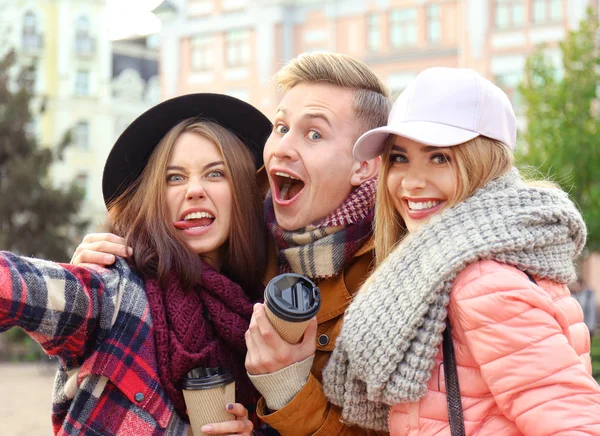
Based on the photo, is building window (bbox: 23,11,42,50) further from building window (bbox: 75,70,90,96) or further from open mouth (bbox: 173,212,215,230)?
open mouth (bbox: 173,212,215,230)

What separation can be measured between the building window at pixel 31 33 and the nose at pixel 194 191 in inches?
1587

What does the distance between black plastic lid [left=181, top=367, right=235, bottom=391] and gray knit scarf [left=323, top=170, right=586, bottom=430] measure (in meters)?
0.44

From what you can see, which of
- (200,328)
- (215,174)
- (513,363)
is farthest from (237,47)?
(513,363)

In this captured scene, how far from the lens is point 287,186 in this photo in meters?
3.40

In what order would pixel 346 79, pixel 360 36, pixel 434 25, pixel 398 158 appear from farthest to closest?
pixel 360 36, pixel 434 25, pixel 346 79, pixel 398 158

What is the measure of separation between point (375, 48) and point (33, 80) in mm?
14912

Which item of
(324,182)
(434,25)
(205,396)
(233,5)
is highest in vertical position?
(233,5)

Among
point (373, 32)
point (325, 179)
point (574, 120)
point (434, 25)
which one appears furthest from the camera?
point (373, 32)

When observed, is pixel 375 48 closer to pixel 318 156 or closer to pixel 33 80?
pixel 33 80

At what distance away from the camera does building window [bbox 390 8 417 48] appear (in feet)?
104

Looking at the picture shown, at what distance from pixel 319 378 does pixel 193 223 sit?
776mm

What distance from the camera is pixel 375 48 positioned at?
106ft

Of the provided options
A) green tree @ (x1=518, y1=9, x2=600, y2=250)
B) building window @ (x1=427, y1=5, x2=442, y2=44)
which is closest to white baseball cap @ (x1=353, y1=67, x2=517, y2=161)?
green tree @ (x1=518, y1=9, x2=600, y2=250)

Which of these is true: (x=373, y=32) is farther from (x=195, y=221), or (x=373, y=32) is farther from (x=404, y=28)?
(x=195, y=221)
